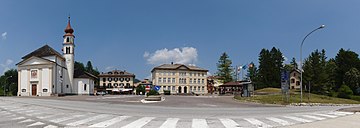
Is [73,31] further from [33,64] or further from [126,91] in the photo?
[126,91]

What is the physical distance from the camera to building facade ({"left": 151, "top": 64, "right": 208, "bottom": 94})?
316 ft

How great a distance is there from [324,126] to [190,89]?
8952 centimetres

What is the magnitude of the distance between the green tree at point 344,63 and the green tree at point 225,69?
104 feet

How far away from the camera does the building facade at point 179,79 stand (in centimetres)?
9631

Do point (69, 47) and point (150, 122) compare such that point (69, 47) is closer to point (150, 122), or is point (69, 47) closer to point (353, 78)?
point (150, 122)

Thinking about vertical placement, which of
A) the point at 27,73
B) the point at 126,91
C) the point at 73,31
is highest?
the point at 73,31

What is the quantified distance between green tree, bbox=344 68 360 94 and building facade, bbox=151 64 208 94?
147ft

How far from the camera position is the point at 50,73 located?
63.0 meters

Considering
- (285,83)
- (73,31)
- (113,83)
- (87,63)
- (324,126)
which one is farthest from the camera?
(87,63)

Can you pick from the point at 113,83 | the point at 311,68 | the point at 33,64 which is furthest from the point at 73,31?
the point at 311,68

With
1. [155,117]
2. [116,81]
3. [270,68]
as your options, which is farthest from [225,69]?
[155,117]

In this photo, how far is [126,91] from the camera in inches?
4146

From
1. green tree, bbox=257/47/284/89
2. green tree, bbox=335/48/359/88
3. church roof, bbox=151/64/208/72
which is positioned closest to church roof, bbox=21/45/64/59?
church roof, bbox=151/64/208/72

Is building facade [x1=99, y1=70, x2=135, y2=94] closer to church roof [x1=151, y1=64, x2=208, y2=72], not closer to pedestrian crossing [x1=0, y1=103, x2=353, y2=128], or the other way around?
church roof [x1=151, y1=64, x2=208, y2=72]
